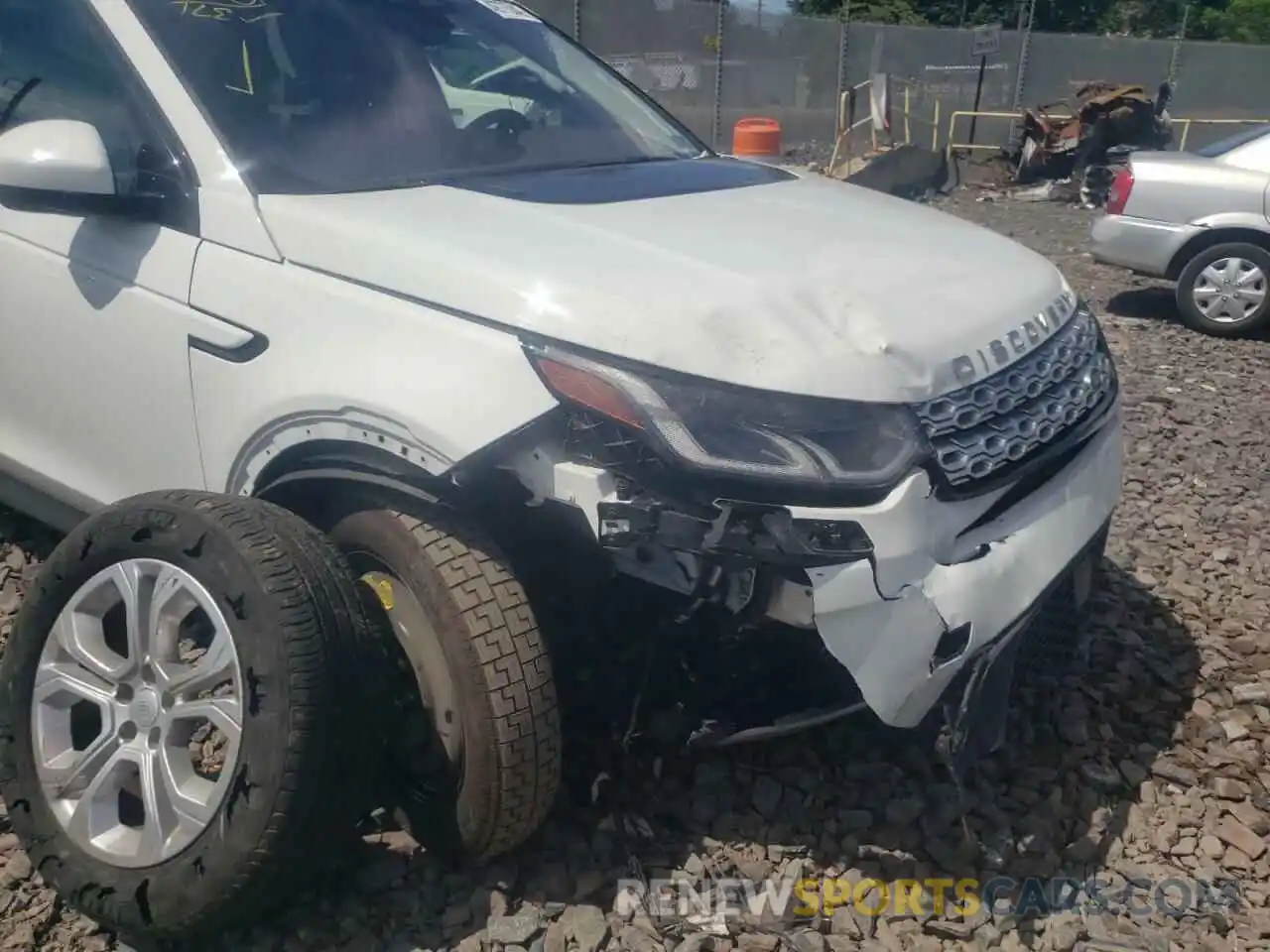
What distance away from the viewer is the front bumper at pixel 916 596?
7.25ft

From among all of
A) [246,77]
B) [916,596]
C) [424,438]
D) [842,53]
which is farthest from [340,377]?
[842,53]

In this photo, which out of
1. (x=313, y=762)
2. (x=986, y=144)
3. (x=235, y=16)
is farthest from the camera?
(x=986, y=144)

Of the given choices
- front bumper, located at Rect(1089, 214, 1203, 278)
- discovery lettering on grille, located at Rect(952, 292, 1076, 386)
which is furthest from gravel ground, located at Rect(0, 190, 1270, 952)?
front bumper, located at Rect(1089, 214, 1203, 278)

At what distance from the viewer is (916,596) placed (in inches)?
88.0

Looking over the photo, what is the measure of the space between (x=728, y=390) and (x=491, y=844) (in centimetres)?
106

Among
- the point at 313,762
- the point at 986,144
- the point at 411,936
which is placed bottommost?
the point at 986,144

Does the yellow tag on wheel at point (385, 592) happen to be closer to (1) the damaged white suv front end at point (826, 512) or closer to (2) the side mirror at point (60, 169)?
(1) the damaged white suv front end at point (826, 512)

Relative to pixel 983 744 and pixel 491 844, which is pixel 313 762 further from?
pixel 983 744

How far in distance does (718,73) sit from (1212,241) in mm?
8560

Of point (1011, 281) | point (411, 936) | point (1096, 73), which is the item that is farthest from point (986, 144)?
point (411, 936)

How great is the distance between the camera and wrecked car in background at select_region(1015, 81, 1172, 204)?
15602 mm

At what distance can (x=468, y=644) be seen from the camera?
7.73ft

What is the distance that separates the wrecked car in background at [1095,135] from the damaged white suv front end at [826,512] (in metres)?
14.4

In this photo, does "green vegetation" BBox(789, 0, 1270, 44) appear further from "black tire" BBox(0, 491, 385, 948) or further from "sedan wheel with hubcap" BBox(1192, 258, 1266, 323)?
"black tire" BBox(0, 491, 385, 948)
